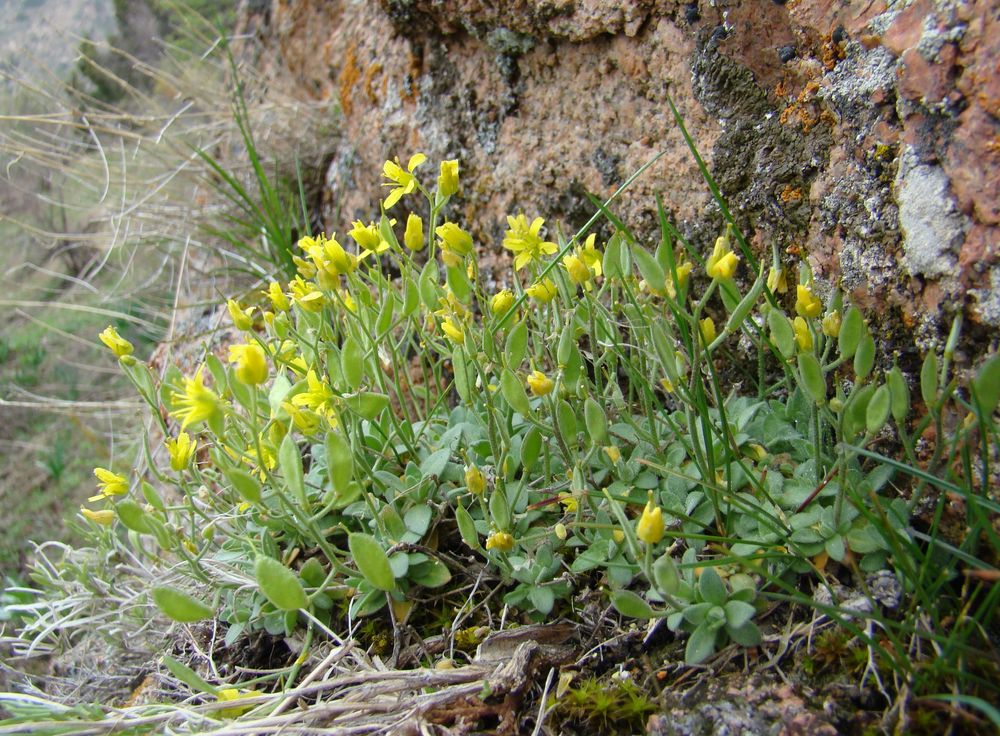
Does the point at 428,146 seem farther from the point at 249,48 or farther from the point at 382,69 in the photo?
the point at 249,48

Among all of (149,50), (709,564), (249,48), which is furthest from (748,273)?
(149,50)

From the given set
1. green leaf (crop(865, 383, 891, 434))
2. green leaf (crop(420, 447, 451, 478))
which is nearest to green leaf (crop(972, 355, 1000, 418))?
green leaf (crop(865, 383, 891, 434))

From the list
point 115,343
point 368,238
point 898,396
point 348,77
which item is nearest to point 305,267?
point 368,238

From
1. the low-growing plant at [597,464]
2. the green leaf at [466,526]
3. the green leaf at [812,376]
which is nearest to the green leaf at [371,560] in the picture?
the low-growing plant at [597,464]

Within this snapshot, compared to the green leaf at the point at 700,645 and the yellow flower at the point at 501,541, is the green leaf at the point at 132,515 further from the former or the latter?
the green leaf at the point at 700,645

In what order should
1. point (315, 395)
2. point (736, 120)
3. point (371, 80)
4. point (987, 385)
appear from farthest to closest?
point (371, 80) < point (736, 120) < point (315, 395) < point (987, 385)

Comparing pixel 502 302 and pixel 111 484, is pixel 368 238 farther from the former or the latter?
pixel 111 484

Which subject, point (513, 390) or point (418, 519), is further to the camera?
point (418, 519)
